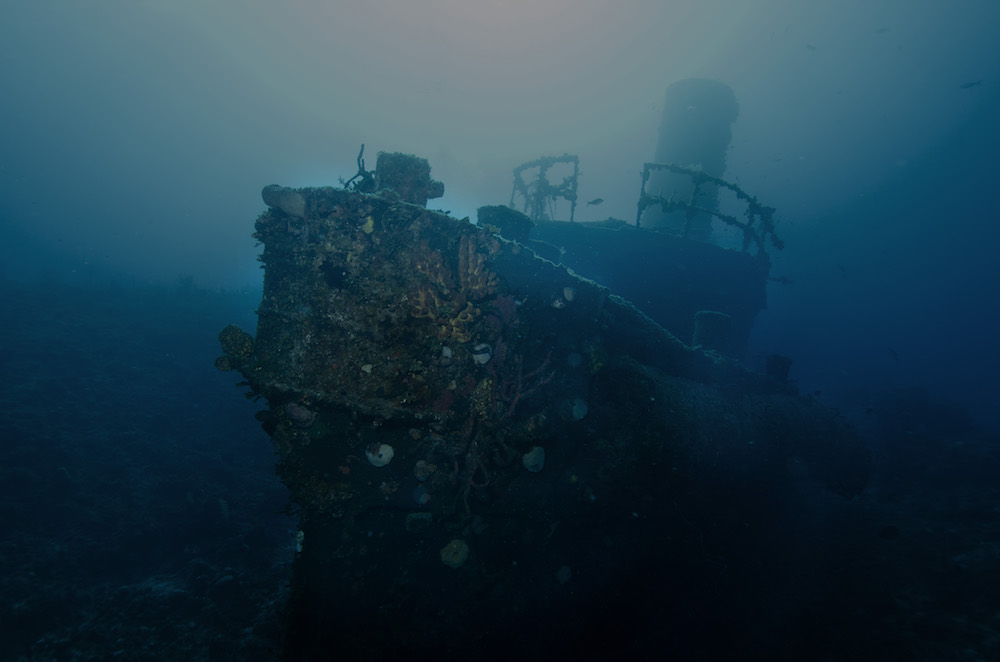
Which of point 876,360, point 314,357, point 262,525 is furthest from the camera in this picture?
point 876,360

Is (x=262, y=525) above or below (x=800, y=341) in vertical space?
below

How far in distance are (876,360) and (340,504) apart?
83590mm

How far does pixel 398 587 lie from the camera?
430 cm

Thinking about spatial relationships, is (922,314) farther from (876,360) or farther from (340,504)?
(340,504)

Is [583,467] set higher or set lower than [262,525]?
higher

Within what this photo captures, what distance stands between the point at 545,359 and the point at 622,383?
1.33 m

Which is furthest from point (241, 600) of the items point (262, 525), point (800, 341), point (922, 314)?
point (922, 314)

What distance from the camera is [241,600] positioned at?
8359 mm

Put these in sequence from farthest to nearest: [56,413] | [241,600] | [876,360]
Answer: [876,360] < [56,413] < [241,600]

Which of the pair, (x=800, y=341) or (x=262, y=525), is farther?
(x=800, y=341)

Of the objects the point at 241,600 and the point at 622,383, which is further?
the point at 241,600

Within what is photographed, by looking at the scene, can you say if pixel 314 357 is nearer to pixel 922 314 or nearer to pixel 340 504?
pixel 340 504

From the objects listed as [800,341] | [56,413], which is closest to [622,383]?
[56,413]

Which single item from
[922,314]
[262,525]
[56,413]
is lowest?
A: [262,525]
